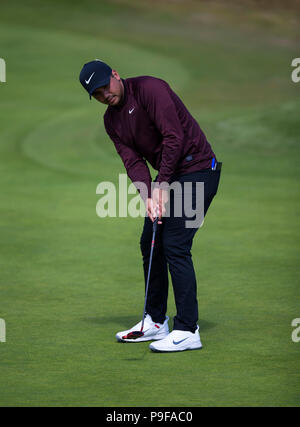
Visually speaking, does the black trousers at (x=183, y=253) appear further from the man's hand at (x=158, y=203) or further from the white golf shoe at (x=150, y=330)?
the white golf shoe at (x=150, y=330)

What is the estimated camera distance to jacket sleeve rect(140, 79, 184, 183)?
17.4ft

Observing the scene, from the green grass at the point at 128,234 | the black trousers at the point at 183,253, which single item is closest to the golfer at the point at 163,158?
the black trousers at the point at 183,253

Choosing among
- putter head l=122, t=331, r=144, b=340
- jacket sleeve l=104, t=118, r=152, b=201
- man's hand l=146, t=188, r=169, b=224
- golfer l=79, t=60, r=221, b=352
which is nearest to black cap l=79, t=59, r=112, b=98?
golfer l=79, t=60, r=221, b=352

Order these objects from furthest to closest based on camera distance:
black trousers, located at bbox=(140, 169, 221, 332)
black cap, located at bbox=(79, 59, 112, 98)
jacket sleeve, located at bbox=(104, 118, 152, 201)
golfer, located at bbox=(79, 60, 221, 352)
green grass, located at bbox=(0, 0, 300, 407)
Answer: jacket sleeve, located at bbox=(104, 118, 152, 201)
black trousers, located at bbox=(140, 169, 221, 332)
golfer, located at bbox=(79, 60, 221, 352)
black cap, located at bbox=(79, 59, 112, 98)
green grass, located at bbox=(0, 0, 300, 407)

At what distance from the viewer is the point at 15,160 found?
12.3 meters

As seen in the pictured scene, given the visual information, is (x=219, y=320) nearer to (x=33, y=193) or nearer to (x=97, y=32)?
(x=33, y=193)

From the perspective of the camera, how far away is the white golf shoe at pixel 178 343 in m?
5.40

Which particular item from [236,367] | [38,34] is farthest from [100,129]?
[236,367]

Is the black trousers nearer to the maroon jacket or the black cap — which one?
the maroon jacket

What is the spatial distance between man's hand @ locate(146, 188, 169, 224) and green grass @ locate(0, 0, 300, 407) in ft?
2.76

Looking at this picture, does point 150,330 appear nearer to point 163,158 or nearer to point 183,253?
point 183,253

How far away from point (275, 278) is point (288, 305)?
732mm

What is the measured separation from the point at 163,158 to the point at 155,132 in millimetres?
223

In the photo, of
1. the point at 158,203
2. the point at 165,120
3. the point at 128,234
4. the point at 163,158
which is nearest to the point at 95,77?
the point at 165,120
